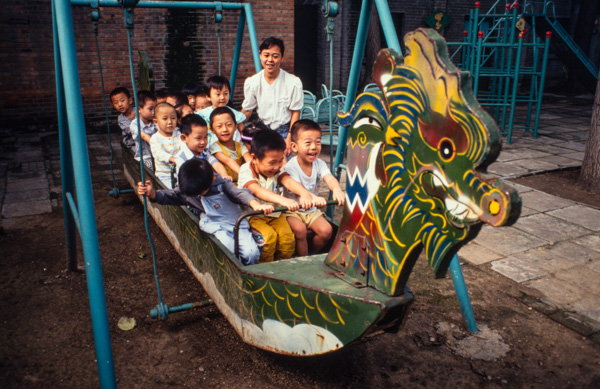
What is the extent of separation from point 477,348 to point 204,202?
2074 millimetres

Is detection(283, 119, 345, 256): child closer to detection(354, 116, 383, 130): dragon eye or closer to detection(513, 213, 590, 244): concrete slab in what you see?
detection(354, 116, 383, 130): dragon eye

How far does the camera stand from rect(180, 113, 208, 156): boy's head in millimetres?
3883

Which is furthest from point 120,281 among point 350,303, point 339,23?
point 339,23

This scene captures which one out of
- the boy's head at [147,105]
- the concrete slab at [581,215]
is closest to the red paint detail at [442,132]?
the concrete slab at [581,215]

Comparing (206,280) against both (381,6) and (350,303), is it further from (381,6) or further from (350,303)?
(381,6)

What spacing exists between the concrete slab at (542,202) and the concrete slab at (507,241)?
94 centimetres

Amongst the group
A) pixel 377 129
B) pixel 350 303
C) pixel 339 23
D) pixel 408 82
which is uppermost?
pixel 339 23

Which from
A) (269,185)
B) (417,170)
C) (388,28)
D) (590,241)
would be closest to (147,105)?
(269,185)

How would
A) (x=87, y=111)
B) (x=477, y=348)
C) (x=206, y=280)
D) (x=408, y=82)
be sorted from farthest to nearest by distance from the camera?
(x=87, y=111), (x=206, y=280), (x=477, y=348), (x=408, y=82)

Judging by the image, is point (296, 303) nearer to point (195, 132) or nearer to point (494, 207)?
point (494, 207)

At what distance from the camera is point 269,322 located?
8.08 feet

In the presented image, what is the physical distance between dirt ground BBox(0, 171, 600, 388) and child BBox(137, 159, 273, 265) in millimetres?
662

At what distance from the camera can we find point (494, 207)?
154 cm

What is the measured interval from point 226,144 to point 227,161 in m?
0.24
